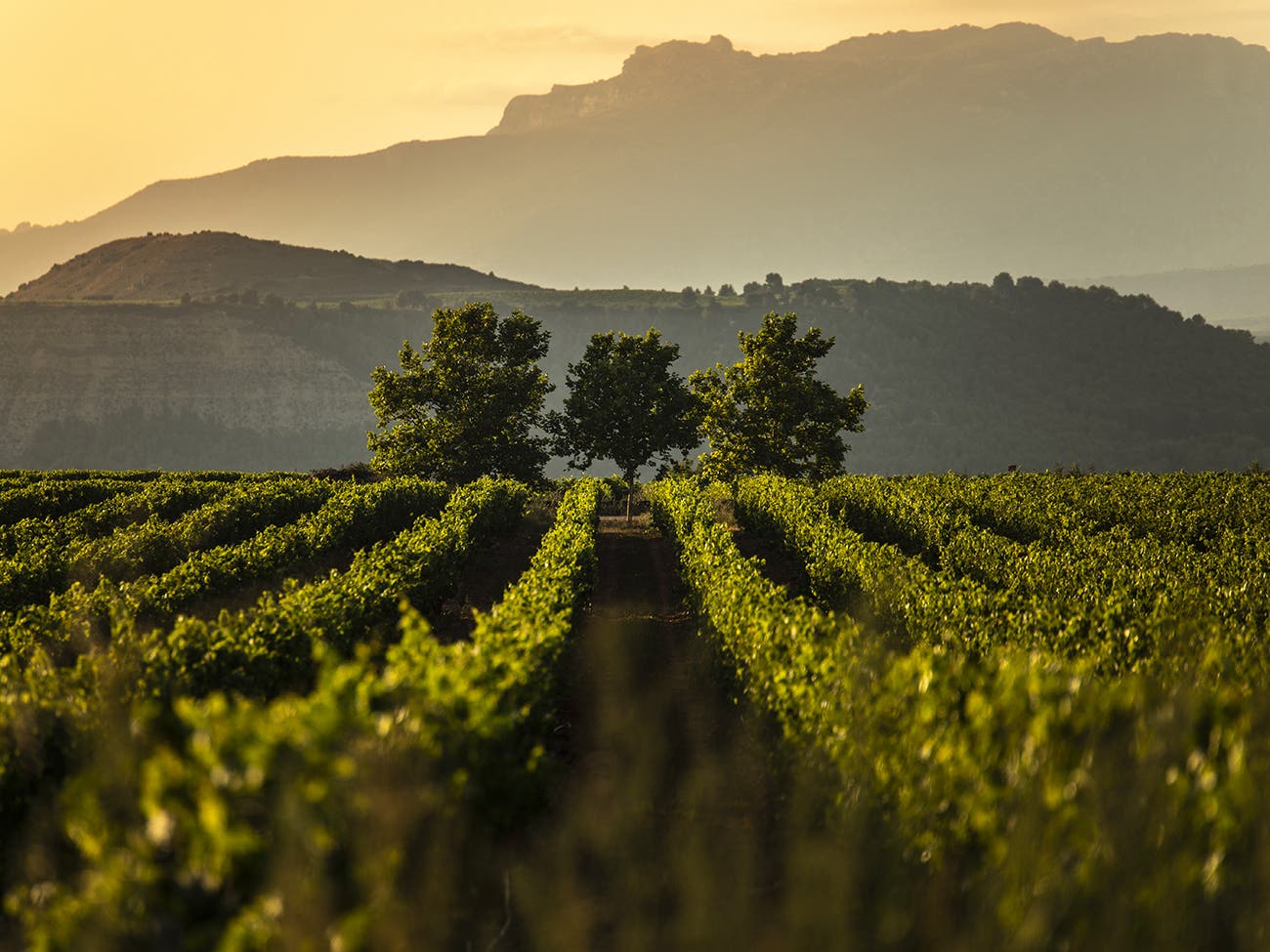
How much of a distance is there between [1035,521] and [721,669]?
17.3 m

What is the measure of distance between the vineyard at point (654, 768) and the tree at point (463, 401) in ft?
103

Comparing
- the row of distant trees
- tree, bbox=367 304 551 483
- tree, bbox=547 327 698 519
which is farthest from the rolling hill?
tree, bbox=547 327 698 519

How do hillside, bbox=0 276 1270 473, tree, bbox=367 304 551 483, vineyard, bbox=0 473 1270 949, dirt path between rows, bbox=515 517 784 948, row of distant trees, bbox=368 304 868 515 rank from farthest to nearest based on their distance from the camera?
hillside, bbox=0 276 1270 473, tree, bbox=367 304 551 483, row of distant trees, bbox=368 304 868 515, dirt path between rows, bbox=515 517 784 948, vineyard, bbox=0 473 1270 949

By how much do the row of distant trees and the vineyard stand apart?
31.0 meters

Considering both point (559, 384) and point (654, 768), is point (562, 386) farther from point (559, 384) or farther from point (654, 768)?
point (654, 768)

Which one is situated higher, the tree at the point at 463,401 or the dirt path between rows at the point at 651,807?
the tree at the point at 463,401

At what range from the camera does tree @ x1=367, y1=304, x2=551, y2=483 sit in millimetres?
48906

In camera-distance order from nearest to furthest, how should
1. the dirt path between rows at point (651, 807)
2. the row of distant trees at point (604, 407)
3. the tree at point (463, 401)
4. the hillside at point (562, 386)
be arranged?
1. the dirt path between rows at point (651, 807)
2. the row of distant trees at point (604, 407)
3. the tree at point (463, 401)
4. the hillside at point (562, 386)

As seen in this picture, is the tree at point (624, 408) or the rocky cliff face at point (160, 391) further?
the rocky cliff face at point (160, 391)

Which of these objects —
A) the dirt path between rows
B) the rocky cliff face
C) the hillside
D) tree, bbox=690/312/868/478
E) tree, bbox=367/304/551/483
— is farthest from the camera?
the hillside

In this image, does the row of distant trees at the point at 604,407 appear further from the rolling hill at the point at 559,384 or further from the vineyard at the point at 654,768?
the rolling hill at the point at 559,384

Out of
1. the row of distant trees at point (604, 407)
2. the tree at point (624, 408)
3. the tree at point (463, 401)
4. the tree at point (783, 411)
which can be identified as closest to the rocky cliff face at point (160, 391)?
the tree at point (463, 401)

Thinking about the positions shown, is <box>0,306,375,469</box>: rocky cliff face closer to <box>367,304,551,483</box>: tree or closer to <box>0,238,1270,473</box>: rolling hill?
<box>0,238,1270,473</box>: rolling hill

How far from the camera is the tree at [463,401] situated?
160 ft
